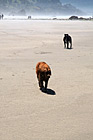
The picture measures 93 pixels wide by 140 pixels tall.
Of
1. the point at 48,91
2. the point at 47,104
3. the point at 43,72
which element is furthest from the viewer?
the point at 48,91

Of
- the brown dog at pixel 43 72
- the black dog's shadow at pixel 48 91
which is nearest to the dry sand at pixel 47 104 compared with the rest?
the black dog's shadow at pixel 48 91

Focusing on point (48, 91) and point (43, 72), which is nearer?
point (43, 72)

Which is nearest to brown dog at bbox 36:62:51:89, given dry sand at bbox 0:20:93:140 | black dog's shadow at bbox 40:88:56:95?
black dog's shadow at bbox 40:88:56:95

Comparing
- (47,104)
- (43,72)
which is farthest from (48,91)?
(47,104)

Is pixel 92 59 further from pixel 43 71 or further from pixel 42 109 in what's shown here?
pixel 42 109

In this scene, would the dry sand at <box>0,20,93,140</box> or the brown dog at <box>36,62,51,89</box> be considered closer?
the dry sand at <box>0,20,93,140</box>

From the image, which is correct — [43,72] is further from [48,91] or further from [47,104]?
[47,104]

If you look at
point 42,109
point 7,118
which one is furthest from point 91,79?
point 7,118

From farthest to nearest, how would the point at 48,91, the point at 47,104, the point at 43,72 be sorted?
the point at 48,91 → the point at 43,72 → the point at 47,104

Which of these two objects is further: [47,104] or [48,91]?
[48,91]

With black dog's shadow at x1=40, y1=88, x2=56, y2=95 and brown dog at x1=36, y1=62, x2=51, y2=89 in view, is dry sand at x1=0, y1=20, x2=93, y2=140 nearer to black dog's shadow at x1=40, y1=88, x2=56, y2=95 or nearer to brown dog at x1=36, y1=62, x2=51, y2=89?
black dog's shadow at x1=40, y1=88, x2=56, y2=95

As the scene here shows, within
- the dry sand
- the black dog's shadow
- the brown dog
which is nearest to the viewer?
the dry sand

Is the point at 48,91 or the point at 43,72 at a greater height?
the point at 43,72

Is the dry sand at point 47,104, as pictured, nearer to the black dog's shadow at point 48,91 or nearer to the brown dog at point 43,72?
the black dog's shadow at point 48,91
